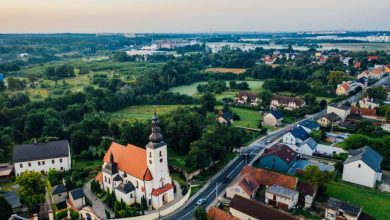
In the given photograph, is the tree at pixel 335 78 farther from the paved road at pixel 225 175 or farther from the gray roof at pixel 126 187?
the gray roof at pixel 126 187

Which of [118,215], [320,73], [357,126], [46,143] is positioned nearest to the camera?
[118,215]

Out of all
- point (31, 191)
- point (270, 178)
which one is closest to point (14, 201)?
point (31, 191)

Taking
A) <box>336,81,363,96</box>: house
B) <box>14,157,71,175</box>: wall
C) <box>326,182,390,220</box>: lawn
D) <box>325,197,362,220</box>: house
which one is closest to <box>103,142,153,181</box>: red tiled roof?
<box>14,157,71,175</box>: wall

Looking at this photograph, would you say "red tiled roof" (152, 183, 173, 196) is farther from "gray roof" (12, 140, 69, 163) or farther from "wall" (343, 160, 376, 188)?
"wall" (343, 160, 376, 188)

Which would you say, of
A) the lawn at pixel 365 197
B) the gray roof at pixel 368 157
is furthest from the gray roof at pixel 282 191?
the gray roof at pixel 368 157

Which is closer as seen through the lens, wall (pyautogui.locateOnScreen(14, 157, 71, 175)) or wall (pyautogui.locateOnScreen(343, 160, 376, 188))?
wall (pyautogui.locateOnScreen(343, 160, 376, 188))

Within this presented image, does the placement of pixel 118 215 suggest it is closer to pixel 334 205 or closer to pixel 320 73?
pixel 334 205

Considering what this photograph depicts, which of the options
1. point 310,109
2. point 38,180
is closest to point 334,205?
point 38,180
